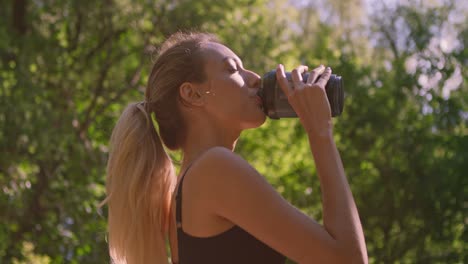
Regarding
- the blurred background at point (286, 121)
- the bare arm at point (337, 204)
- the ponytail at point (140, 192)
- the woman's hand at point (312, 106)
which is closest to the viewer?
the bare arm at point (337, 204)

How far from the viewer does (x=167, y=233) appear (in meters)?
2.60

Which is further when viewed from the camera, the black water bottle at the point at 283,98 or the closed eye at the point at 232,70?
the closed eye at the point at 232,70

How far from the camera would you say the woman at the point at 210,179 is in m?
2.15

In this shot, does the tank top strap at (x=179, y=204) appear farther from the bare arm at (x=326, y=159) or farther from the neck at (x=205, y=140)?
the bare arm at (x=326, y=159)

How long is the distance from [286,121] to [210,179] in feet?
25.8

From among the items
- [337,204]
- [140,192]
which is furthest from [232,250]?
[140,192]

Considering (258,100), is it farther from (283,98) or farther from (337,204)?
(337,204)

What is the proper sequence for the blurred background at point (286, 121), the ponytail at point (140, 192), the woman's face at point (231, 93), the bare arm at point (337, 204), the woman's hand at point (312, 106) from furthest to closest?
the blurred background at point (286, 121), the ponytail at point (140, 192), the woman's face at point (231, 93), the woman's hand at point (312, 106), the bare arm at point (337, 204)

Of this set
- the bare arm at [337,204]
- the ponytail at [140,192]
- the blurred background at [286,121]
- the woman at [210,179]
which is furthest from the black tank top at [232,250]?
the blurred background at [286,121]

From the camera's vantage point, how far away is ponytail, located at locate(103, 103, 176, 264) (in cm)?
253

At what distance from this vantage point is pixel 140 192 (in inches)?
99.4

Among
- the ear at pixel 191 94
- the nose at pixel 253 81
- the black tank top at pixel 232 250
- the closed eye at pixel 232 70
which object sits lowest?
the black tank top at pixel 232 250

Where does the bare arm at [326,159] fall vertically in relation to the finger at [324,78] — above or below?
below

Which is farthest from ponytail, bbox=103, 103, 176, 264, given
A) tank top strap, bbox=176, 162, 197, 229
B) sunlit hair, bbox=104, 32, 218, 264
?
tank top strap, bbox=176, 162, 197, 229
